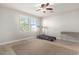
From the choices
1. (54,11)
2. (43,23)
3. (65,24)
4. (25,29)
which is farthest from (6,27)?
(65,24)

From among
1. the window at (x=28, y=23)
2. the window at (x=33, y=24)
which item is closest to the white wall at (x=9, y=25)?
the window at (x=28, y=23)

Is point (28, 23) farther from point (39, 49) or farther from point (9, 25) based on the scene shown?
point (39, 49)

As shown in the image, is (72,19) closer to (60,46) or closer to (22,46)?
(60,46)

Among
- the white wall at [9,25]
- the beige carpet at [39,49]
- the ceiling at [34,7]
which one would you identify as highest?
the ceiling at [34,7]

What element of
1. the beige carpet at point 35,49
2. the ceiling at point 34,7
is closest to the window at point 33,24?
the ceiling at point 34,7

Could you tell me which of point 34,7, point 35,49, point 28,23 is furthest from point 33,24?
point 35,49

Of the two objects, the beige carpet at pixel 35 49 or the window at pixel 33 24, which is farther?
the window at pixel 33 24

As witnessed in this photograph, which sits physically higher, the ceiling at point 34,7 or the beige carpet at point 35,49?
the ceiling at point 34,7

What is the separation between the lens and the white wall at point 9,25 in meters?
1.45

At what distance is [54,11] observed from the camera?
1.52 meters

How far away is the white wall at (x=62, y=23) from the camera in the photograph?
58.0 inches

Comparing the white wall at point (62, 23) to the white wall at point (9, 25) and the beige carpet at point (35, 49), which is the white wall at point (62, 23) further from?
the white wall at point (9, 25)

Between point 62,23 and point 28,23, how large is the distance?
532mm

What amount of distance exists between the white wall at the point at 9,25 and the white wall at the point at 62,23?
42cm
